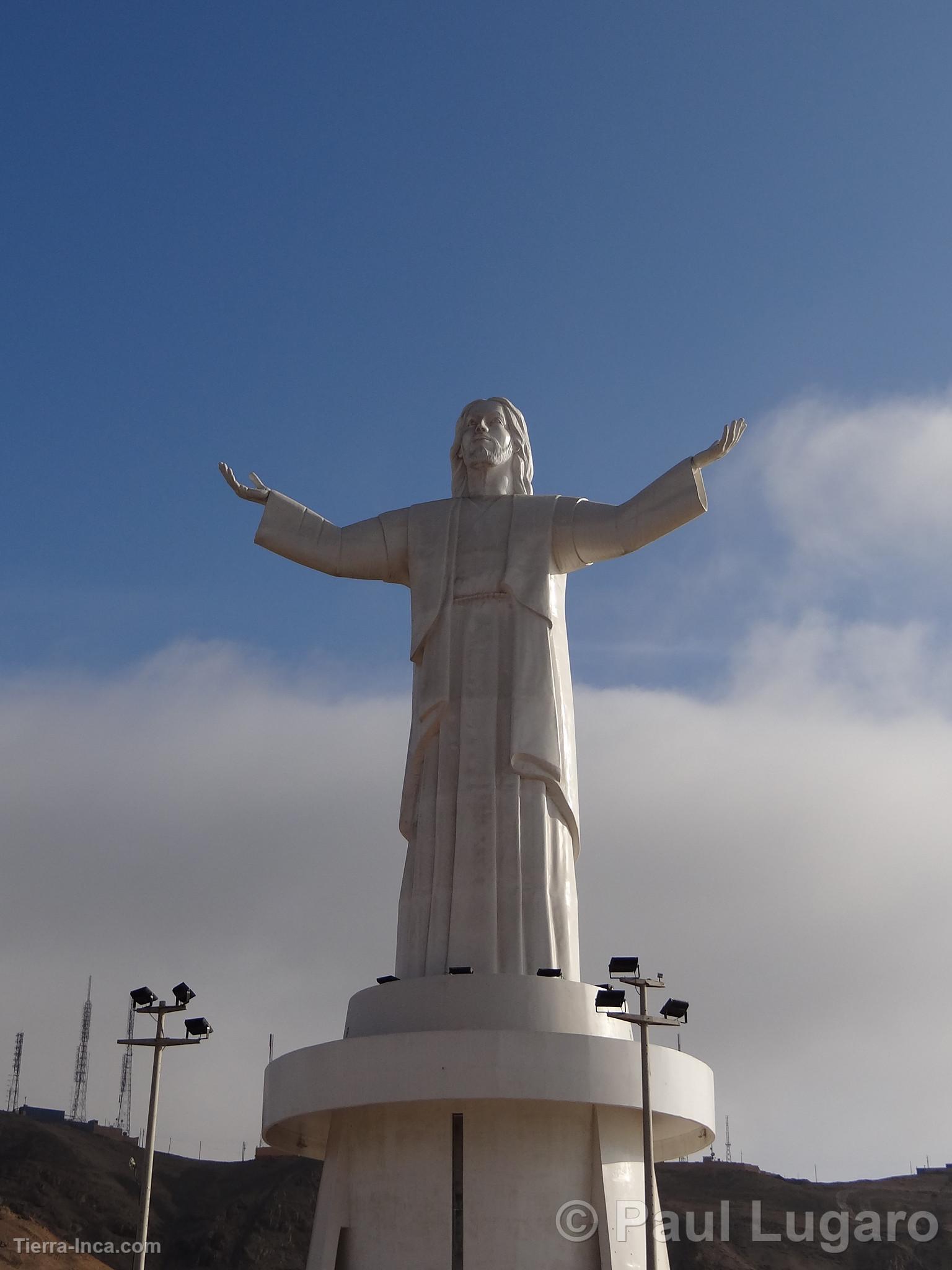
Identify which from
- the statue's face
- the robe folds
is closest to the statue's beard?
the statue's face

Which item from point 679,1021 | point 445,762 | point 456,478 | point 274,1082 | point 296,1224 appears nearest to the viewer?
point 679,1021

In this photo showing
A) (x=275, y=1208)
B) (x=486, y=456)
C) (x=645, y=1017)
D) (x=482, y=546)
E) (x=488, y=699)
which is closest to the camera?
(x=645, y=1017)

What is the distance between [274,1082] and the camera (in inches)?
566

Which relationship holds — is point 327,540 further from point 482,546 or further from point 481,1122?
point 481,1122

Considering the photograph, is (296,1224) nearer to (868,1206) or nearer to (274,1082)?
(868,1206)

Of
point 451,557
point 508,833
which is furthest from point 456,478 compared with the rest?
point 508,833

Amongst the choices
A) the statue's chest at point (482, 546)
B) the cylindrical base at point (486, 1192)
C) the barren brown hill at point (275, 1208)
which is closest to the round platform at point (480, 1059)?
the cylindrical base at point (486, 1192)

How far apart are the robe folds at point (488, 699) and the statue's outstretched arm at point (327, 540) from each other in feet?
0.05

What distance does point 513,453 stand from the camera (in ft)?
57.8

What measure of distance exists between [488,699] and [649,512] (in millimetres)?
2755

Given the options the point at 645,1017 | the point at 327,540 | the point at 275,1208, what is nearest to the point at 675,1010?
the point at 645,1017

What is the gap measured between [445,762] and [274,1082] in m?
3.73

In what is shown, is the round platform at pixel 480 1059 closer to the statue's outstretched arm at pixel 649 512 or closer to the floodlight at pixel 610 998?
the floodlight at pixel 610 998

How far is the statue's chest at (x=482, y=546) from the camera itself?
53.3ft
